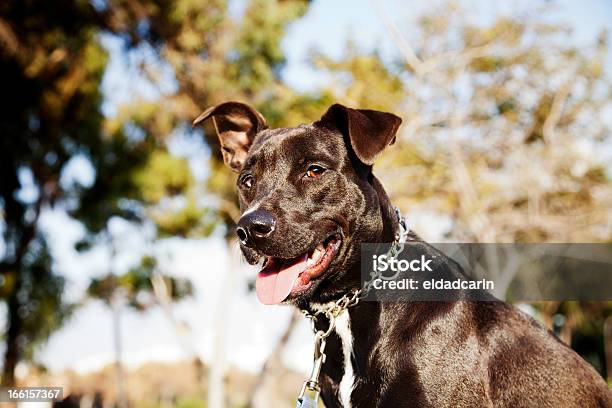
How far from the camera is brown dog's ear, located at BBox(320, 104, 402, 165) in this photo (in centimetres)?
333

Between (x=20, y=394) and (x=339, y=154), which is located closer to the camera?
(x=339, y=154)

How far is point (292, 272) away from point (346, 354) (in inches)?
19.1

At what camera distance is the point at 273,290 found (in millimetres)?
3250

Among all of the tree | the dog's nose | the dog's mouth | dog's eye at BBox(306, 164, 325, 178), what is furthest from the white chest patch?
the tree

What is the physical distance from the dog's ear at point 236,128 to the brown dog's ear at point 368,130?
81cm

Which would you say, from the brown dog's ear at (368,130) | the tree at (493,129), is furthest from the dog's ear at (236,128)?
the tree at (493,129)

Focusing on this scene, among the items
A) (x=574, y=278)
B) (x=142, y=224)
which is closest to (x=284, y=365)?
(x=142, y=224)

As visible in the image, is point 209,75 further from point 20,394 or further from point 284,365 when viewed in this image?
point 20,394

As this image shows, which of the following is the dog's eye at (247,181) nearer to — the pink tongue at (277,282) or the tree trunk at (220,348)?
the pink tongue at (277,282)

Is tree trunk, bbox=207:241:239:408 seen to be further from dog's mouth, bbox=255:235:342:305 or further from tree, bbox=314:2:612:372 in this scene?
dog's mouth, bbox=255:235:342:305

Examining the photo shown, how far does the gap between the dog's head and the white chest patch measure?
149mm

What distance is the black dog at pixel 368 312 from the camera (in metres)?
3.02

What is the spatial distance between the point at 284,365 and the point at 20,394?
12497 millimetres

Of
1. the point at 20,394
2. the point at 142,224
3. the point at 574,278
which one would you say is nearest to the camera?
the point at 20,394
